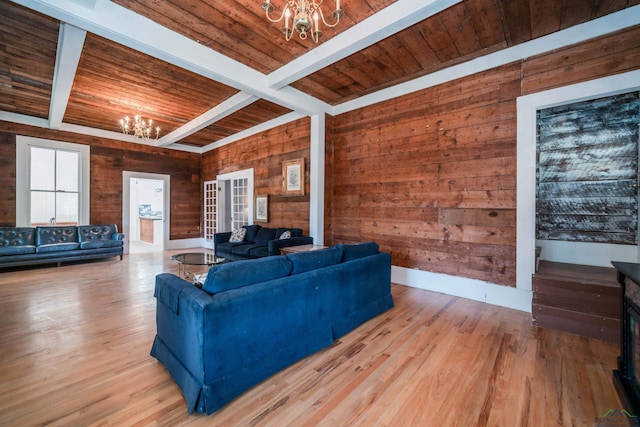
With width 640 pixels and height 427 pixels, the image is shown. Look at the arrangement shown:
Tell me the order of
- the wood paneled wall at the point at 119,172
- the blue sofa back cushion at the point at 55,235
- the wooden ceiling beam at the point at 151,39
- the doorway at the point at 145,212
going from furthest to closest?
the doorway at the point at 145,212 → the wood paneled wall at the point at 119,172 → the blue sofa back cushion at the point at 55,235 → the wooden ceiling beam at the point at 151,39

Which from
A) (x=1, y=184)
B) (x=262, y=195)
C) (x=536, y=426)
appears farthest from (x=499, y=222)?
(x=1, y=184)

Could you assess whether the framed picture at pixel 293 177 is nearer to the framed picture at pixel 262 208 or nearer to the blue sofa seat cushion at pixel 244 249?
the framed picture at pixel 262 208

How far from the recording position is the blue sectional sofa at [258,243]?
13.9ft

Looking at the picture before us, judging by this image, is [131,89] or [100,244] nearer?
[131,89]

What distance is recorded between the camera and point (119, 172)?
6.64 meters

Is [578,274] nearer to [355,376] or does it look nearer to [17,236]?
[355,376]

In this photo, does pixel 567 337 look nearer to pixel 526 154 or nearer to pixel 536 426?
pixel 536 426

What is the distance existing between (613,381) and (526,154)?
86.8 inches

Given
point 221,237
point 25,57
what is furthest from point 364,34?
point 221,237

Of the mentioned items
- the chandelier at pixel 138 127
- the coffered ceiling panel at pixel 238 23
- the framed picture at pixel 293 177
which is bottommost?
the framed picture at pixel 293 177

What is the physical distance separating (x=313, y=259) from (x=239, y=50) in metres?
2.73

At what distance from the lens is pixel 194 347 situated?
1556 mm

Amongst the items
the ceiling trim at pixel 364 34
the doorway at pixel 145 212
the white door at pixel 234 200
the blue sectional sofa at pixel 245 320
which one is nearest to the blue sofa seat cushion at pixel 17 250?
the doorway at pixel 145 212

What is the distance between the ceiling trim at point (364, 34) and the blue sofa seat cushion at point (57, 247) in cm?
522
